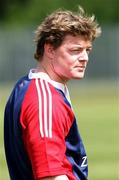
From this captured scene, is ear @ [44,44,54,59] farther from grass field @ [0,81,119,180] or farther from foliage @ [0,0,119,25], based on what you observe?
foliage @ [0,0,119,25]

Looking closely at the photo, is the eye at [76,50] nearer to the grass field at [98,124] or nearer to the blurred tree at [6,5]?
the grass field at [98,124]

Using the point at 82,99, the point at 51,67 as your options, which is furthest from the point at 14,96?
the point at 82,99

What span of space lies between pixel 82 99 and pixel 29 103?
29.0 metres

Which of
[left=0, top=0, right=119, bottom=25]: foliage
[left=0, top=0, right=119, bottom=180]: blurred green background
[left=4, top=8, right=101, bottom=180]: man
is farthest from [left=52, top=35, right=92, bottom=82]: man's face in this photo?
[left=0, top=0, right=119, bottom=25]: foliage

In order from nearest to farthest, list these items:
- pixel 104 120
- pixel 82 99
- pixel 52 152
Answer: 1. pixel 52 152
2. pixel 104 120
3. pixel 82 99

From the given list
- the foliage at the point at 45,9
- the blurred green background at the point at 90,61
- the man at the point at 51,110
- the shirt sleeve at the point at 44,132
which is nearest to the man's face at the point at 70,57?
the man at the point at 51,110

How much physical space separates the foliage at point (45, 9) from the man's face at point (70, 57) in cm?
4047

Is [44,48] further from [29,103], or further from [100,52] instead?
[100,52]

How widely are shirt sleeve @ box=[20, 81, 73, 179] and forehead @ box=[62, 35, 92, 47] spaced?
0.36 m

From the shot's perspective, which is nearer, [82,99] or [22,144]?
[22,144]

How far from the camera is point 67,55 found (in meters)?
5.12

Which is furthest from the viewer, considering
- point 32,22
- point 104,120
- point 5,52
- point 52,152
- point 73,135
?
point 32,22

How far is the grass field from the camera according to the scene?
1481 centimetres

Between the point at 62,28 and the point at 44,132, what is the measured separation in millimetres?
642
